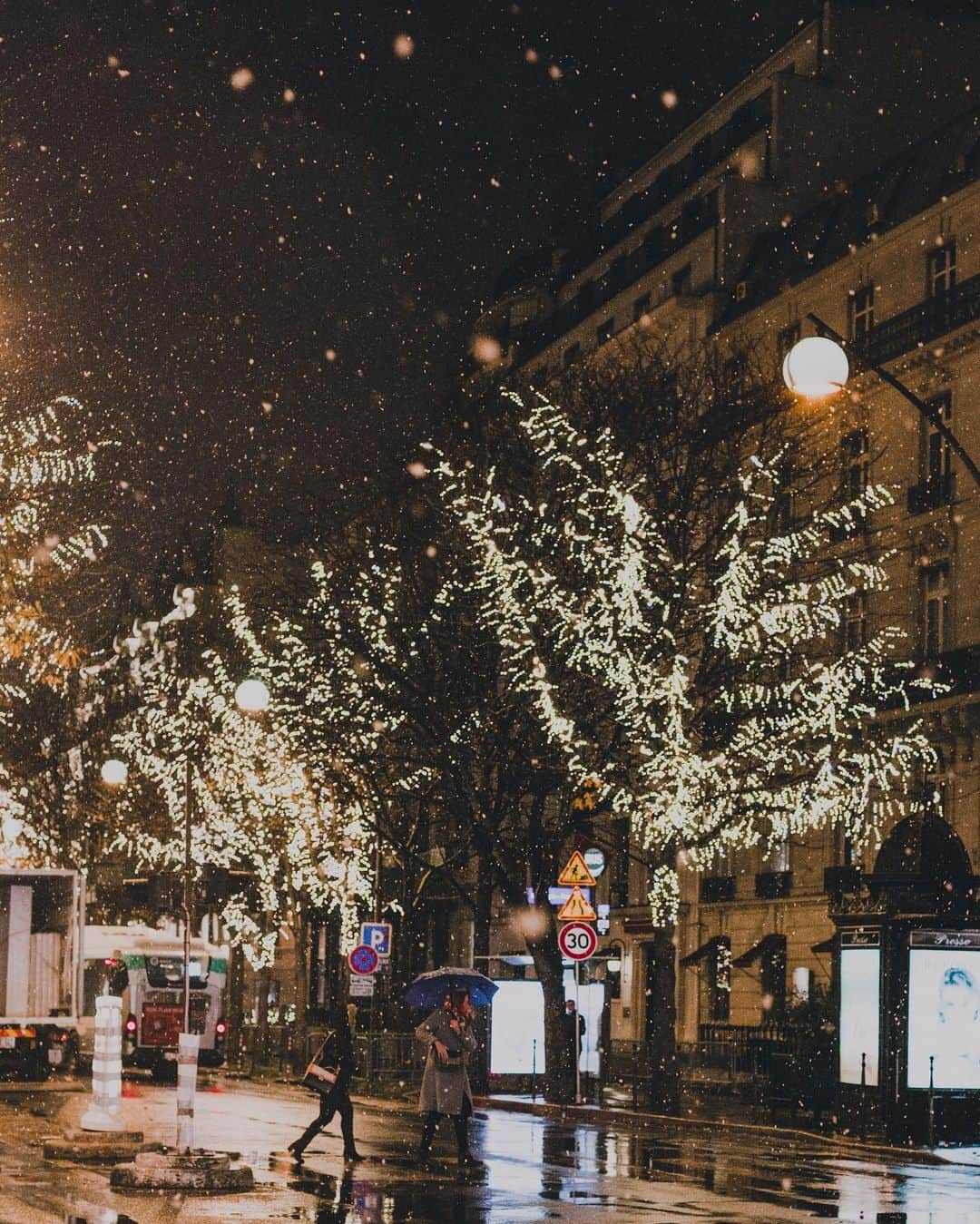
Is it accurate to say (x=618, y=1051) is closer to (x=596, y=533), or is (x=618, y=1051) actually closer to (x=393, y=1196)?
(x=596, y=533)

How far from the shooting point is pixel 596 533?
35875mm

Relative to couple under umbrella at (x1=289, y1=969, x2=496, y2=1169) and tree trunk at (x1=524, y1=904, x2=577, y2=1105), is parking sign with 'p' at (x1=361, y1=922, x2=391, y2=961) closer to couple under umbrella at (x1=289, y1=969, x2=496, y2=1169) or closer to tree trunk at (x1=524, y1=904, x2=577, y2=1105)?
tree trunk at (x1=524, y1=904, x2=577, y2=1105)

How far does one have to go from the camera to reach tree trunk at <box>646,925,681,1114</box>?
33.6 m

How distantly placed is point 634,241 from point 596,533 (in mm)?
31999

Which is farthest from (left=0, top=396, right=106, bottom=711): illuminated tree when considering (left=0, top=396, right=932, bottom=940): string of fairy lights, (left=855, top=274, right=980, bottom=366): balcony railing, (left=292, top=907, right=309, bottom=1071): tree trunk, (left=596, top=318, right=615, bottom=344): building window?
(left=596, top=318, right=615, bottom=344): building window

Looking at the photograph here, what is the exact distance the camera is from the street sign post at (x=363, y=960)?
131 ft

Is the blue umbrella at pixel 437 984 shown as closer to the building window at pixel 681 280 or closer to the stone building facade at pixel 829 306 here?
the stone building facade at pixel 829 306

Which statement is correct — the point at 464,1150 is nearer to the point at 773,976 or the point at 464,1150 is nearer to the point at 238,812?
the point at 773,976

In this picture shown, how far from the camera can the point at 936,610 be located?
43.3 m

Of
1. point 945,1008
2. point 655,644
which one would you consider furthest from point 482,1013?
point 945,1008

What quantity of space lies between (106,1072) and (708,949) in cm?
3309

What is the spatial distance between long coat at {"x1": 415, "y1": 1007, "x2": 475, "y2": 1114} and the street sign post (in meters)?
18.1

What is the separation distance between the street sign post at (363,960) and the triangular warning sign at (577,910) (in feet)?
26.6

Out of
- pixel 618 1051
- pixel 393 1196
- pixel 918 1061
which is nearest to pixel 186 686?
pixel 618 1051
